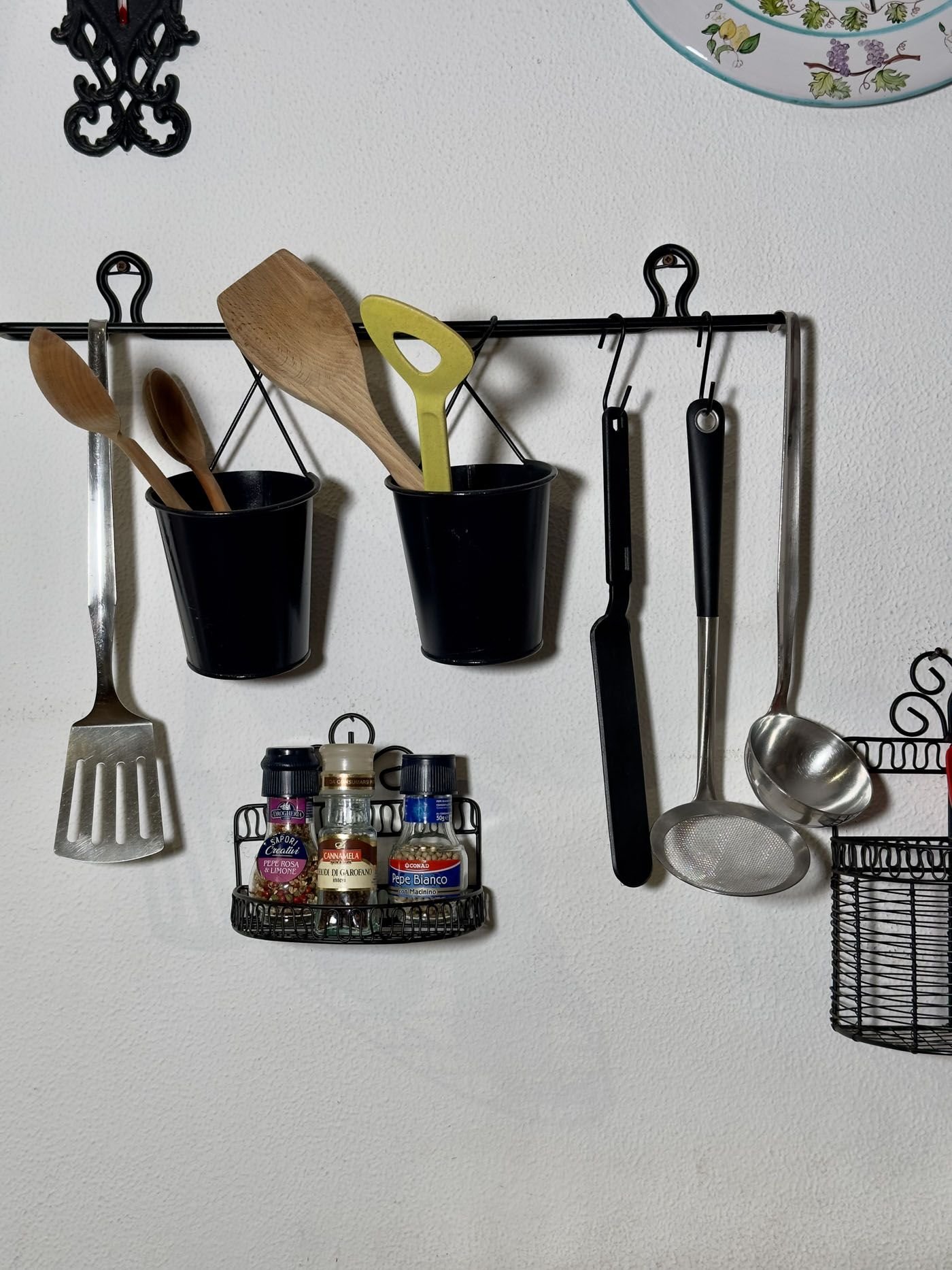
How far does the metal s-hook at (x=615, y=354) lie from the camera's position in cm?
87

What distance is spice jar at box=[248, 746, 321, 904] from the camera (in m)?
0.81

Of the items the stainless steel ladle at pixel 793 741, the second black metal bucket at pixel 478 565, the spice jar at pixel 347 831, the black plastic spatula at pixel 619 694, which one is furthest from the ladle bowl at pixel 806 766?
the spice jar at pixel 347 831

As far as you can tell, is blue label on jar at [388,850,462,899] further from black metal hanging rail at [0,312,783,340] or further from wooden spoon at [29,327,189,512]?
black metal hanging rail at [0,312,783,340]

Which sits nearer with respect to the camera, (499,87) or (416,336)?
(416,336)

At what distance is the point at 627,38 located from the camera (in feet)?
2.97

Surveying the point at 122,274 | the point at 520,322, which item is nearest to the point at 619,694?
the point at 520,322

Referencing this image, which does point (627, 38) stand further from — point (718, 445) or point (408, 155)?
point (718, 445)

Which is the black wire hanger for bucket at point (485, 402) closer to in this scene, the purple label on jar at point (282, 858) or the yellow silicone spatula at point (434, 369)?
the yellow silicone spatula at point (434, 369)

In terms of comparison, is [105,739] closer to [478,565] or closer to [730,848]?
[478,565]

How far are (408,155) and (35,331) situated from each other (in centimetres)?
37

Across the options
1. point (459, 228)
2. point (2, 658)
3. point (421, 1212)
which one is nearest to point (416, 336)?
point (459, 228)

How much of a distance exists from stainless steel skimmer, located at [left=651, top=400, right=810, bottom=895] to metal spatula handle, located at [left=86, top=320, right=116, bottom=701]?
1.58 ft

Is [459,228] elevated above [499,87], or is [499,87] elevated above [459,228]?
[499,87]

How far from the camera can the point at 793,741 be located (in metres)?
0.88
